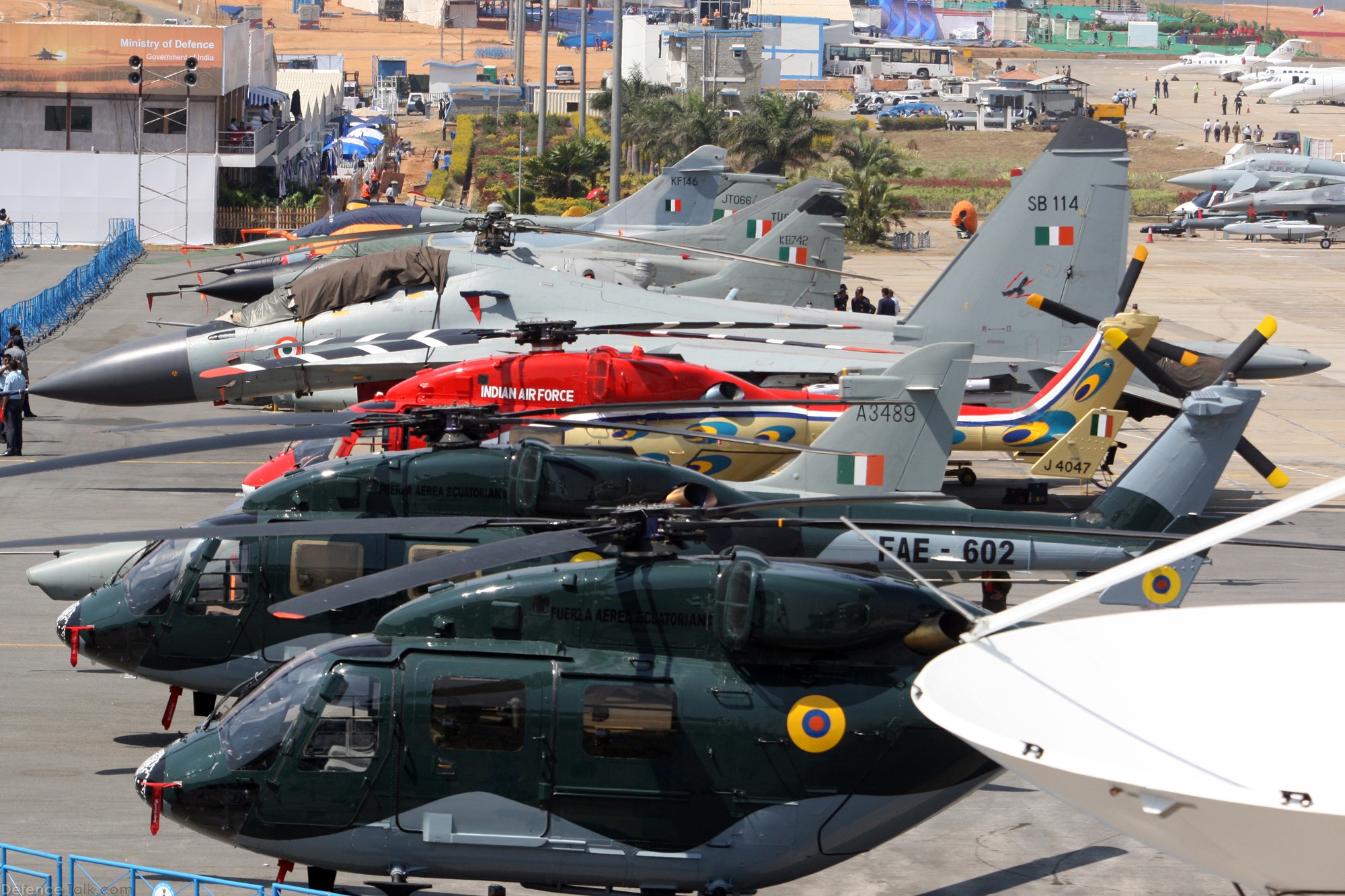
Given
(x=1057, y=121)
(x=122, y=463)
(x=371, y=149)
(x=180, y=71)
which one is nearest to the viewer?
(x=122, y=463)

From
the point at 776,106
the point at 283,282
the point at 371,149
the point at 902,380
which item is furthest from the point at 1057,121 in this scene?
the point at 902,380

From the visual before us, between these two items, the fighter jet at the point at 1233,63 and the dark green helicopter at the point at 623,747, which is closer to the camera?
the dark green helicopter at the point at 623,747

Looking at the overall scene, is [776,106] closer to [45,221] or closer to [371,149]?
[371,149]

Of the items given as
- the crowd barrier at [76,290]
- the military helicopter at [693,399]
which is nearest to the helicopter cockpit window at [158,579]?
the military helicopter at [693,399]

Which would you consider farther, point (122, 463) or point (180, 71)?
point (180, 71)

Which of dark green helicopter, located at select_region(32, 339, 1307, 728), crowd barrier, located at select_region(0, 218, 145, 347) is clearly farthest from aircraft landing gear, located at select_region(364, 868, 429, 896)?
crowd barrier, located at select_region(0, 218, 145, 347)

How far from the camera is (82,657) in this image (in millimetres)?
14344

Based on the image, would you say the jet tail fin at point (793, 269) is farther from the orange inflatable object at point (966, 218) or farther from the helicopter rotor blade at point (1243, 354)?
the orange inflatable object at point (966, 218)

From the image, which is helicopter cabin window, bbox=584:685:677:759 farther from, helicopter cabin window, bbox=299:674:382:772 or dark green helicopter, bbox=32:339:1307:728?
dark green helicopter, bbox=32:339:1307:728

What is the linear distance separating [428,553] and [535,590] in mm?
2874

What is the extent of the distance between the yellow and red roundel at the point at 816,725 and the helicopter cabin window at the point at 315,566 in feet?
14.5

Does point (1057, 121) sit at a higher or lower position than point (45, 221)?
higher

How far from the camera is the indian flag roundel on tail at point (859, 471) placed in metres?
14.6

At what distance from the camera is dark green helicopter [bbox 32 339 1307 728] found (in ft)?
38.1
